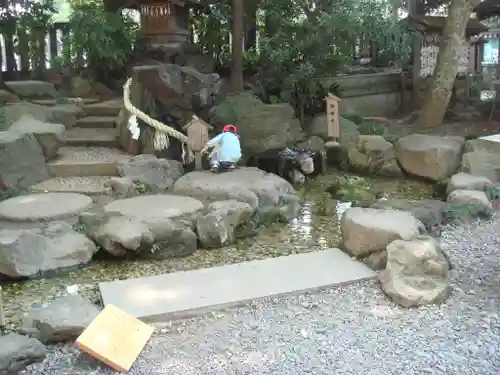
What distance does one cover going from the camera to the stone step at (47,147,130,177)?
21.8ft

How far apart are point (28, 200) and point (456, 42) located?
7.26 meters

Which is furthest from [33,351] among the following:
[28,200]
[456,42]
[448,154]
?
[456,42]

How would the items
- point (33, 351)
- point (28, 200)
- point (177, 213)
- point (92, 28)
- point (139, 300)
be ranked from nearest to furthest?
1. point (33, 351)
2. point (139, 300)
3. point (177, 213)
4. point (28, 200)
5. point (92, 28)

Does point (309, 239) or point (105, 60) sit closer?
point (309, 239)

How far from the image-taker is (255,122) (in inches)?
310

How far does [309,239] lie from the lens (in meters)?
5.25

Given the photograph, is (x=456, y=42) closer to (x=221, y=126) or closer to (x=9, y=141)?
(x=221, y=126)

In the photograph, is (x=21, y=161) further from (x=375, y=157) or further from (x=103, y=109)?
(x=375, y=157)

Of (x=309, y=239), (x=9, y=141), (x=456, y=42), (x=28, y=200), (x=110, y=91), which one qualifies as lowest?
(x=309, y=239)

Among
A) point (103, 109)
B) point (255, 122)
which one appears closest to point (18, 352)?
point (255, 122)

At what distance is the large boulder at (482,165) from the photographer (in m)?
6.93

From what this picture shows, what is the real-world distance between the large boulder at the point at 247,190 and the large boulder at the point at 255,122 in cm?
150

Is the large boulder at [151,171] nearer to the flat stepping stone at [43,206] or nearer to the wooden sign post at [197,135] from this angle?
the wooden sign post at [197,135]

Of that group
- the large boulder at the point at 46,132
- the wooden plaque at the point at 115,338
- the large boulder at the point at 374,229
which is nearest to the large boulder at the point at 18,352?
the wooden plaque at the point at 115,338
